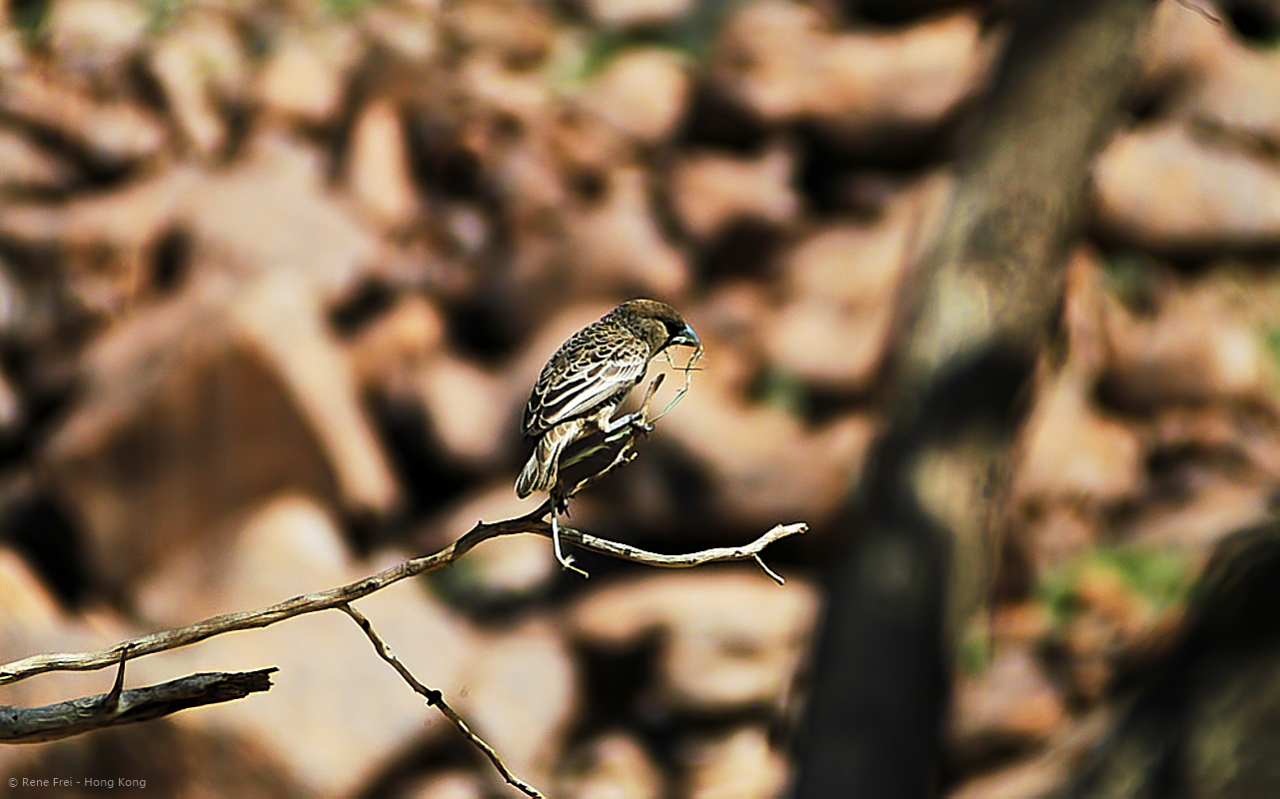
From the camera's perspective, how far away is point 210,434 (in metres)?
6.80

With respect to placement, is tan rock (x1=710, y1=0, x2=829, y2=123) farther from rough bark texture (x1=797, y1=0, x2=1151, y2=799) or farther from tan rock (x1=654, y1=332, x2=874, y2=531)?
rough bark texture (x1=797, y1=0, x2=1151, y2=799)

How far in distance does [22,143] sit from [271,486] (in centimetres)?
383

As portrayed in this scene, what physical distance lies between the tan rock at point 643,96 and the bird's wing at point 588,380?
6.90m

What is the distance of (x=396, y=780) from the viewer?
620 centimetres

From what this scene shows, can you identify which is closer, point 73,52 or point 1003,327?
point 1003,327

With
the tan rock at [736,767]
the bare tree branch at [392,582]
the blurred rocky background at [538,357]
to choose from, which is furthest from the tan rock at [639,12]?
the bare tree branch at [392,582]

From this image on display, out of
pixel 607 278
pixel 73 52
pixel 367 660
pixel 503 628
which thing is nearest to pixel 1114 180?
pixel 607 278

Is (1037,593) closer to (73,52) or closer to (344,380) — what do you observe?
(344,380)

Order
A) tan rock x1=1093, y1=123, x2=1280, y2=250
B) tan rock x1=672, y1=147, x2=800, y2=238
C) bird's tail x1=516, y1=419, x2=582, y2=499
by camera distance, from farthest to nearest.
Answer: tan rock x1=672, y1=147, x2=800, y2=238, tan rock x1=1093, y1=123, x2=1280, y2=250, bird's tail x1=516, y1=419, x2=582, y2=499

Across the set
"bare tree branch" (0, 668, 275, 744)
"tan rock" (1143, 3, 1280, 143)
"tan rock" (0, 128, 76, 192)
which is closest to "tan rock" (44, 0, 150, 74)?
"tan rock" (0, 128, 76, 192)

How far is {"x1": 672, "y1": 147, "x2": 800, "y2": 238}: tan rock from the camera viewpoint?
25.6ft

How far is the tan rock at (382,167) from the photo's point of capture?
8.22 metres

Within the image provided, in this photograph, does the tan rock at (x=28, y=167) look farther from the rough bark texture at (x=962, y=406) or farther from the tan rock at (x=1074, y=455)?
the tan rock at (x=1074, y=455)

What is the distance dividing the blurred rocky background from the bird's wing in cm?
403
